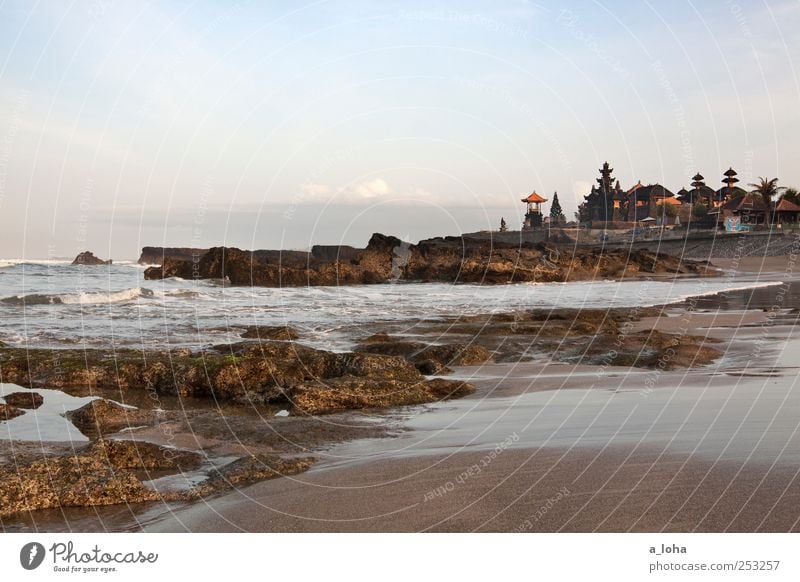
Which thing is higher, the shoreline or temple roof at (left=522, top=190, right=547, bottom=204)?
temple roof at (left=522, top=190, right=547, bottom=204)

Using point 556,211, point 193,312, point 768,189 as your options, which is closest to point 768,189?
point 768,189

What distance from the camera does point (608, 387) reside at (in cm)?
1282

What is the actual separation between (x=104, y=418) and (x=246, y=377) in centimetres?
291

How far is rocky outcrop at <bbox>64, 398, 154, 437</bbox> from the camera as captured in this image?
35.0ft

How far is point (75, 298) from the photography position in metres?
36.6

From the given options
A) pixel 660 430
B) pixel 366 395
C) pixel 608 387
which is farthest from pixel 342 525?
pixel 608 387

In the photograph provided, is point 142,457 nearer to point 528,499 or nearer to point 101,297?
point 528,499

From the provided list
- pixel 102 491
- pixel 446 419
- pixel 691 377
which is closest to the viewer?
pixel 102 491

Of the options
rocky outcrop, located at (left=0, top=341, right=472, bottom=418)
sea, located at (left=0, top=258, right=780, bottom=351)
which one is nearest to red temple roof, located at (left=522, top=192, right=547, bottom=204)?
sea, located at (left=0, top=258, right=780, bottom=351)

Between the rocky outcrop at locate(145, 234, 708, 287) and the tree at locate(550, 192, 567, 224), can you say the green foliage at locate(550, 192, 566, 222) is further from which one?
the rocky outcrop at locate(145, 234, 708, 287)

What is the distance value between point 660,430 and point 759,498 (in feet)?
9.20

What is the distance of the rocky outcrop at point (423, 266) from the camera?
60594mm

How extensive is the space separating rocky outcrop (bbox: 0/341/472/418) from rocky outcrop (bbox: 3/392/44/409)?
1384 mm
